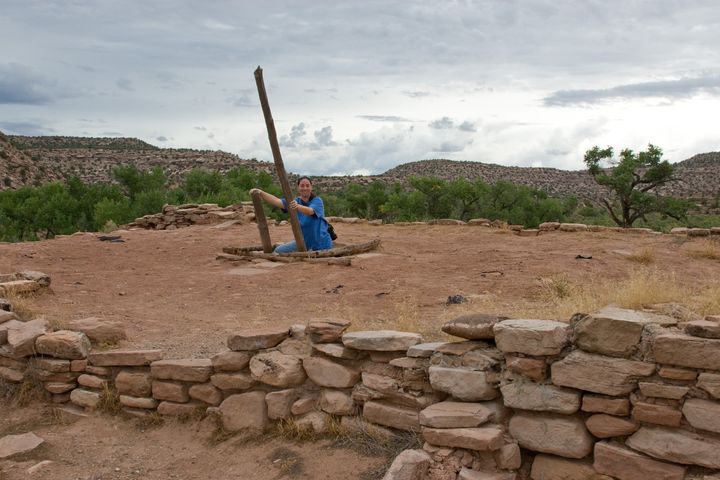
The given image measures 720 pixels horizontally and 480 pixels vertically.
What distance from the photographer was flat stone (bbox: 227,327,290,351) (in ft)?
15.9

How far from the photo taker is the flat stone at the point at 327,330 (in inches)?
185

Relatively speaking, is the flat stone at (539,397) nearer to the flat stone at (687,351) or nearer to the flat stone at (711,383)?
the flat stone at (687,351)

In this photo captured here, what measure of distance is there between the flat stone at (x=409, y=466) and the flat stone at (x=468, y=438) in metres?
0.12

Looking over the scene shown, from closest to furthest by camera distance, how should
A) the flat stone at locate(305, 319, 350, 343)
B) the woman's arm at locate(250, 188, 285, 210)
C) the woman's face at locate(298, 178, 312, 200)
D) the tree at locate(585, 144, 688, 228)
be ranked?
the flat stone at locate(305, 319, 350, 343), the woman's arm at locate(250, 188, 285, 210), the woman's face at locate(298, 178, 312, 200), the tree at locate(585, 144, 688, 228)

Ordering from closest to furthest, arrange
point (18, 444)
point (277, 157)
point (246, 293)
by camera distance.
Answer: point (18, 444) → point (246, 293) → point (277, 157)

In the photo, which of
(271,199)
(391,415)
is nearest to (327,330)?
(391,415)

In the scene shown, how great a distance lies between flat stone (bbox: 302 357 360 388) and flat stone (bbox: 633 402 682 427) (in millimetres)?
1842

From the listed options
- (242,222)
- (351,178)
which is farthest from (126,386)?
(351,178)

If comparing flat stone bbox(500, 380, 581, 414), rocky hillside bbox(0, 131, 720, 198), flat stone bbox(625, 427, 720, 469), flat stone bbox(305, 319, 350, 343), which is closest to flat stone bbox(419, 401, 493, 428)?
flat stone bbox(500, 380, 581, 414)

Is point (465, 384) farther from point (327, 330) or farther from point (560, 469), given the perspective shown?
point (327, 330)

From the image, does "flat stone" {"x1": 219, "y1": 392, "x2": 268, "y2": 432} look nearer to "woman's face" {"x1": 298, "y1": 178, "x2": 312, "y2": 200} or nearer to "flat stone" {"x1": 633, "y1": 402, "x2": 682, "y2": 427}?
"flat stone" {"x1": 633, "y1": 402, "x2": 682, "y2": 427}

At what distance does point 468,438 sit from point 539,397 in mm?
496

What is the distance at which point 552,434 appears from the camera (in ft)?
12.5

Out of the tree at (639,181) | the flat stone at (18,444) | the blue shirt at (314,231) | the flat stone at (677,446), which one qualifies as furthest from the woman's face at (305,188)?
the tree at (639,181)
